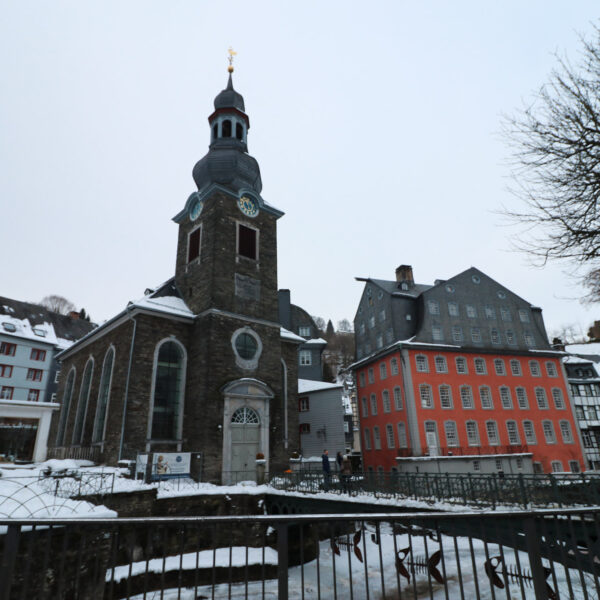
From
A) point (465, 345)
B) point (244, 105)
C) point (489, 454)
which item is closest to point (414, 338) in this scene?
point (465, 345)

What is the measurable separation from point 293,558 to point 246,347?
36.1 ft

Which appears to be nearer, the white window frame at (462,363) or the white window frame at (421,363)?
the white window frame at (421,363)

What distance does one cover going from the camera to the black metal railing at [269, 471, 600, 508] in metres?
12.1

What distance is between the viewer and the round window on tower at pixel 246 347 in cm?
2484

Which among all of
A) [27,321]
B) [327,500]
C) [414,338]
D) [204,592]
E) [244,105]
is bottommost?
[204,592]

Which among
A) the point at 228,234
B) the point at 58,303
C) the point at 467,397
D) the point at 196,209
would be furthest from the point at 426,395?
the point at 58,303

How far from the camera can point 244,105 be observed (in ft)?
109

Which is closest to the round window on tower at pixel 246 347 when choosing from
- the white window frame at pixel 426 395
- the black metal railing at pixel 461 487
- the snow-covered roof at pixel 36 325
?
the black metal railing at pixel 461 487

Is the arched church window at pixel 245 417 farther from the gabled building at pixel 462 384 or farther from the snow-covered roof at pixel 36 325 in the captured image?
the snow-covered roof at pixel 36 325

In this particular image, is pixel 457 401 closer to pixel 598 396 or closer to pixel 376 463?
pixel 376 463

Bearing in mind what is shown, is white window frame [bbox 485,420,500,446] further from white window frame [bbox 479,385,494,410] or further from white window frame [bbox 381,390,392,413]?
white window frame [bbox 381,390,392,413]

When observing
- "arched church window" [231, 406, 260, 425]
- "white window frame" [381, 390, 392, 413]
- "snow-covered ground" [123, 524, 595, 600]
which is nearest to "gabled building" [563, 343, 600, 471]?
"white window frame" [381, 390, 392, 413]

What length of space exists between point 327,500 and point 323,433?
16.9 m

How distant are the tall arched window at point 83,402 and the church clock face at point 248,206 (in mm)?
13643
